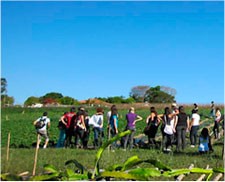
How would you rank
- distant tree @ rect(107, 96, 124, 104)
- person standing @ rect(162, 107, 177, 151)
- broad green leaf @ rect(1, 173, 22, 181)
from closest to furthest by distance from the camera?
broad green leaf @ rect(1, 173, 22, 181) → person standing @ rect(162, 107, 177, 151) → distant tree @ rect(107, 96, 124, 104)

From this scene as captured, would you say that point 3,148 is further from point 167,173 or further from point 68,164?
point 167,173

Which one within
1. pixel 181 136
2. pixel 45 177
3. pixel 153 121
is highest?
pixel 153 121

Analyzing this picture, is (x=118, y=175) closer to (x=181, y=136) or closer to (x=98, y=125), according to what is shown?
(x=181, y=136)

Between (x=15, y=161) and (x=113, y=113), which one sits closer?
(x=15, y=161)

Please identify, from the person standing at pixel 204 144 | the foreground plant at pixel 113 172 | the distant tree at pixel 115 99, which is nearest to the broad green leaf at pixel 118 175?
the foreground plant at pixel 113 172

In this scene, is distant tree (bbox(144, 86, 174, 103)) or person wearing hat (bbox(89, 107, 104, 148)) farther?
distant tree (bbox(144, 86, 174, 103))

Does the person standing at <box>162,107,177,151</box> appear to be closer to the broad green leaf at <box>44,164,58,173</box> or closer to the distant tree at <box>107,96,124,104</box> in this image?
the broad green leaf at <box>44,164,58,173</box>

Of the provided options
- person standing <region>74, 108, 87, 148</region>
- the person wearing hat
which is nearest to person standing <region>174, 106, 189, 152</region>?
the person wearing hat

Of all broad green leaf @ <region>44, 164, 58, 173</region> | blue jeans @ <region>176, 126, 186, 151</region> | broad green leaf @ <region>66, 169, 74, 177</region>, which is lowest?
broad green leaf @ <region>66, 169, 74, 177</region>

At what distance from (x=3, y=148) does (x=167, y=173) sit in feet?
1.08

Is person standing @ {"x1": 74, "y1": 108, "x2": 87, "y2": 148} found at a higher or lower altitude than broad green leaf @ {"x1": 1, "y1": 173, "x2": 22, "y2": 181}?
higher

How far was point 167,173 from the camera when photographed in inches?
27.8

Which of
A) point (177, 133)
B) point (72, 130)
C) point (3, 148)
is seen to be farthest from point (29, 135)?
point (3, 148)

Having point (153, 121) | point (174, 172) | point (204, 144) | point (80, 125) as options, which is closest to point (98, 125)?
point (80, 125)
